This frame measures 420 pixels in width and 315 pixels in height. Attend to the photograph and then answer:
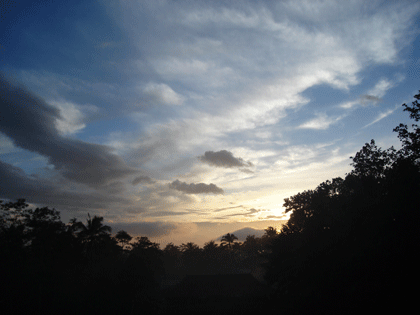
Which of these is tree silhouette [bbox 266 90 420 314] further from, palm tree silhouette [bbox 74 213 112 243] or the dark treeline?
palm tree silhouette [bbox 74 213 112 243]

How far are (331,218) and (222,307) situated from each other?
2051 cm

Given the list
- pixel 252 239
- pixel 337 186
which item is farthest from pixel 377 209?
pixel 252 239

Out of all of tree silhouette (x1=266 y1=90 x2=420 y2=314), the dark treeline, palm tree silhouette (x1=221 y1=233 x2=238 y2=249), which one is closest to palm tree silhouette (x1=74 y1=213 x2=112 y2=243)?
the dark treeline

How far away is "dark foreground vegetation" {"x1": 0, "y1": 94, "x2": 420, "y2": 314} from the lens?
18.3m

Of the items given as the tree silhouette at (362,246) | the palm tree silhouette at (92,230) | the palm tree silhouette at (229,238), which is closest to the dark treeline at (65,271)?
the palm tree silhouette at (92,230)

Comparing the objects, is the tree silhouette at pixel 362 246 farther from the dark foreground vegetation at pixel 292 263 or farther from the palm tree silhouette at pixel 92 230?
the palm tree silhouette at pixel 92 230

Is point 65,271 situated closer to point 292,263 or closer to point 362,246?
point 292,263

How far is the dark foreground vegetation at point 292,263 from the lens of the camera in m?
18.3

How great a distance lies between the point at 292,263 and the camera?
3041 centimetres

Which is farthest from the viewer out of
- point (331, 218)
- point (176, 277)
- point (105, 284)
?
point (176, 277)

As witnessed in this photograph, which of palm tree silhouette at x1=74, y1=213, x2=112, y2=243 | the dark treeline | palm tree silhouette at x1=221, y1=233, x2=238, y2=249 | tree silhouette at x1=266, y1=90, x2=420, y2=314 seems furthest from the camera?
palm tree silhouette at x1=221, y1=233, x2=238, y2=249

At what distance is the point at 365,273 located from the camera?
1923cm

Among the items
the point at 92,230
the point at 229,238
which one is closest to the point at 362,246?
the point at 92,230

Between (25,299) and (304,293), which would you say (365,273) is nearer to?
(304,293)
